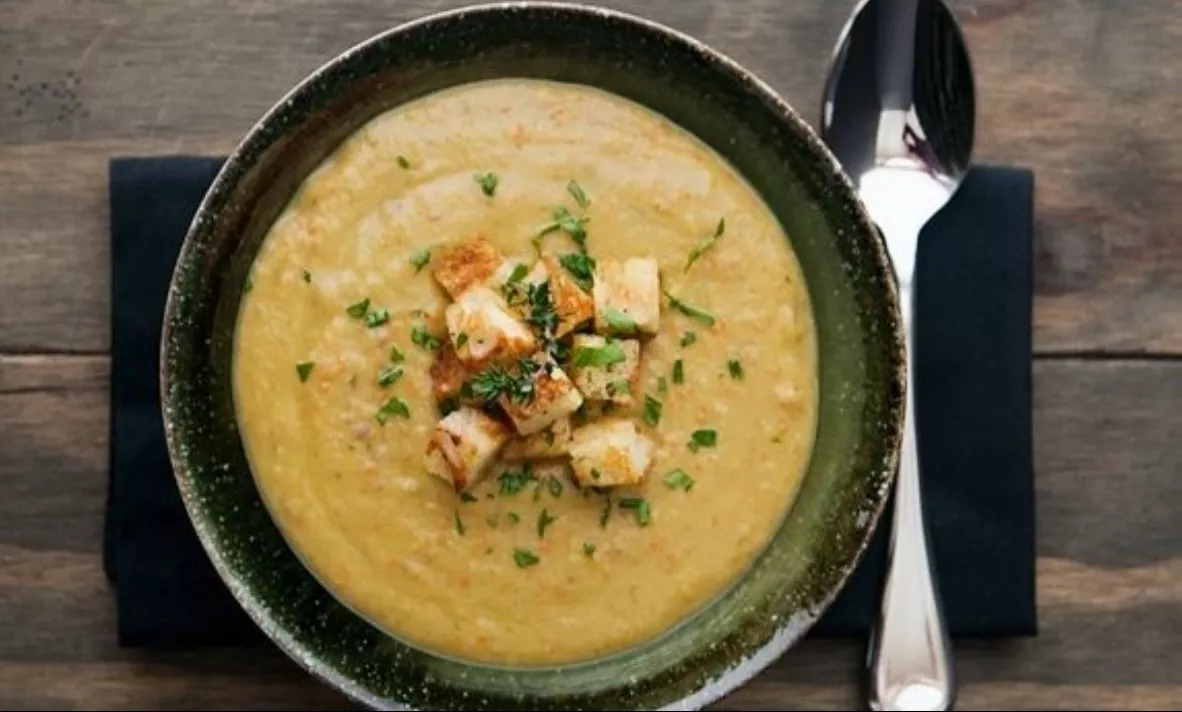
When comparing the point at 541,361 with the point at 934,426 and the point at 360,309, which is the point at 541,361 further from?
the point at 934,426

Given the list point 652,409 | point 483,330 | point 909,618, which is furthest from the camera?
point 909,618

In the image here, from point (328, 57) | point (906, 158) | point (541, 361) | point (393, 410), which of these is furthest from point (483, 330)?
point (906, 158)

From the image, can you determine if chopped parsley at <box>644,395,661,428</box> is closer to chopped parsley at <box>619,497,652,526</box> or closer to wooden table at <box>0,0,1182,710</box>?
chopped parsley at <box>619,497,652,526</box>

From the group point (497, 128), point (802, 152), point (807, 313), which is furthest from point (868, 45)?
point (497, 128)

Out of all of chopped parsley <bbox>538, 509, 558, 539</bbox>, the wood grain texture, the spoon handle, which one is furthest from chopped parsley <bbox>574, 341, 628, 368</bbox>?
the wood grain texture

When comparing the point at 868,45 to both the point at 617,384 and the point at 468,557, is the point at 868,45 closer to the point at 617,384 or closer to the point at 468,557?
the point at 617,384

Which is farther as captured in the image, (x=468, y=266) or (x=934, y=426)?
(x=934, y=426)
